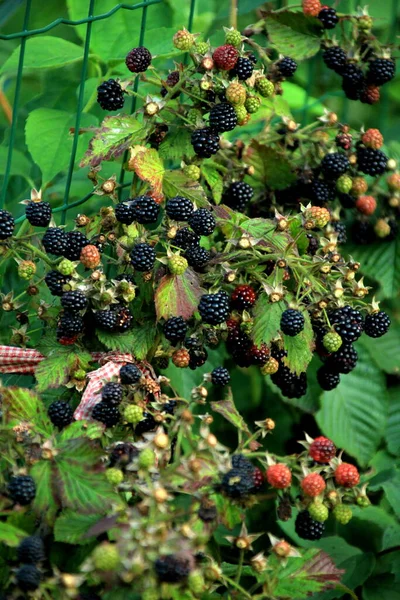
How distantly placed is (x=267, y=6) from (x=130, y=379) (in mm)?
1800

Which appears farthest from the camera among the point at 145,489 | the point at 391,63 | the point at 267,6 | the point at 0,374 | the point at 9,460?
the point at 267,6

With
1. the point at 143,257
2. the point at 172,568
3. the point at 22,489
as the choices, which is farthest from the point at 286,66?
the point at 172,568

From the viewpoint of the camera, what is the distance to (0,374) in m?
2.26

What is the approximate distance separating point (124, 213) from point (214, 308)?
0.88 ft

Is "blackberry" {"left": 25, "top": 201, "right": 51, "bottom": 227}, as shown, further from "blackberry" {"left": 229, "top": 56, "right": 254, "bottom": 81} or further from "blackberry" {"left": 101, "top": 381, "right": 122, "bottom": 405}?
"blackberry" {"left": 229, "top": 56, "right": 254, "bottom": 81}

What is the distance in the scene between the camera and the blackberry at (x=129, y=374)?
1788mm

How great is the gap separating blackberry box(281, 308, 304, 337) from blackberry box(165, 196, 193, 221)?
0.28 metres

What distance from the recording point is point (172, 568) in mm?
1386

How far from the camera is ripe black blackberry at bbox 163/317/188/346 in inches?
76.0

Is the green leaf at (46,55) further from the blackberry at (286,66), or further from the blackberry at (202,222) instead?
the blackberry at (202,222)

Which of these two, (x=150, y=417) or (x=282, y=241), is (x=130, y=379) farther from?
(x=282, y=241)

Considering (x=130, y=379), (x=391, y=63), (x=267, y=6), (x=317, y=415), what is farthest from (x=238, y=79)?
(x=267, y=6)

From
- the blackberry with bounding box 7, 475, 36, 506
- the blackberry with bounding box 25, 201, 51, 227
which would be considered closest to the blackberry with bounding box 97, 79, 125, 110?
the blackberry with bounding box 25, 201, 51, 227

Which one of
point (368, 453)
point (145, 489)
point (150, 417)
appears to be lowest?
point (368, 453)
